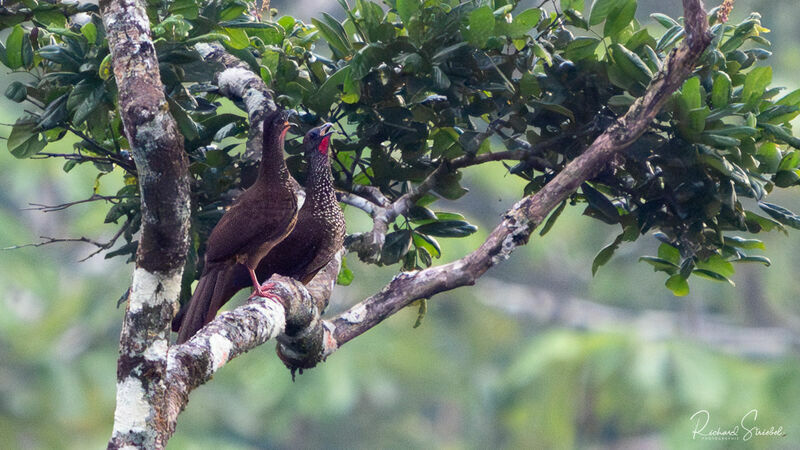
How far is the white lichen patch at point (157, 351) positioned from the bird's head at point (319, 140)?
1220 millimetres

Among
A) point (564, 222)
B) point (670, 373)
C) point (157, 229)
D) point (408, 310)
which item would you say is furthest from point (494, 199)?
point (157, 229)

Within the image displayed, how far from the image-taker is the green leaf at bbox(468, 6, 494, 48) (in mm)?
2266

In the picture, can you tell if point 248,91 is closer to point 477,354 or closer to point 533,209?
point 533,209

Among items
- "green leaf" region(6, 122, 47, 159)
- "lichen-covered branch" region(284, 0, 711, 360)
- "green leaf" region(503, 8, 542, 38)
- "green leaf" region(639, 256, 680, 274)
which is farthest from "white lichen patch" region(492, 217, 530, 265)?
"green leaf" region(6, 122, 47, 159)

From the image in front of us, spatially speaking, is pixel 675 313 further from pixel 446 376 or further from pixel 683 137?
pixel 683 137

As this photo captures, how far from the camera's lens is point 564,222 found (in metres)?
15.9

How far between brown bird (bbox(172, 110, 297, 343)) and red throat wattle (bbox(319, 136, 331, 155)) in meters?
0.18

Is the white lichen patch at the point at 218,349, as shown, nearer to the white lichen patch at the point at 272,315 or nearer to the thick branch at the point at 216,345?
the thick branch at the point at 216,345

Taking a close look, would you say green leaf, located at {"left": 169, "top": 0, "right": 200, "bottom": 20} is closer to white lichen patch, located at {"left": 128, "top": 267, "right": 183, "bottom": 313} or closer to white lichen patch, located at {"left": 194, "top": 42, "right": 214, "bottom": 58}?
white lichen patch, located at {"left": 194, "top": 42, "right": 214, "bottom": 58}

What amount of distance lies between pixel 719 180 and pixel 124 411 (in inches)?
67.6

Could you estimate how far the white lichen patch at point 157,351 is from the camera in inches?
62.2

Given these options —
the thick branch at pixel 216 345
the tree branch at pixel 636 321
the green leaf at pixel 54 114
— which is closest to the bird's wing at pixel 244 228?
the thick branch at pixel 216 345

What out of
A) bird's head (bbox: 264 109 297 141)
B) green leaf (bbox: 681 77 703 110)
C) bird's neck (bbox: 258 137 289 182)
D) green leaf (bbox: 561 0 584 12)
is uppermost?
bird's head (bbox: 264 109 297 141)
